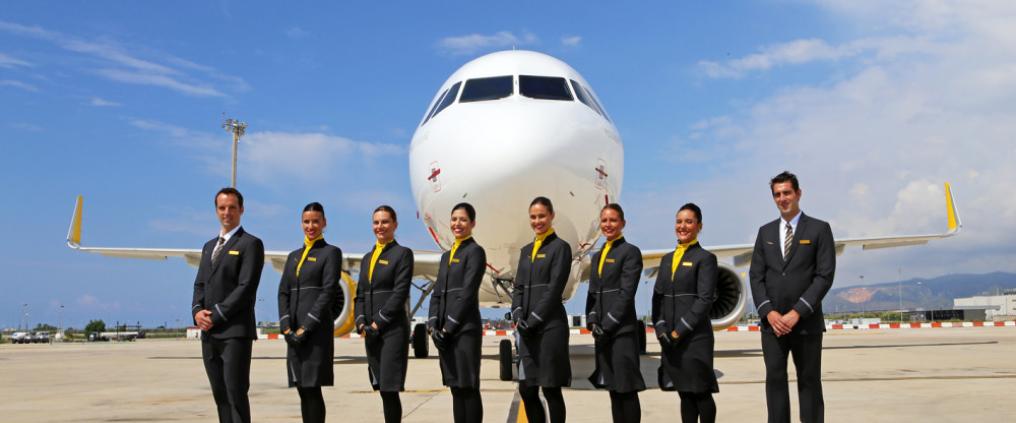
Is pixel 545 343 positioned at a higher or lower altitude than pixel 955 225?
lower

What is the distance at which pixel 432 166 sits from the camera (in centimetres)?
935

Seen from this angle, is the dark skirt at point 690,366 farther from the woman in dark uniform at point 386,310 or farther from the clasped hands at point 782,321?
the woman in dark uniform at point 386,310

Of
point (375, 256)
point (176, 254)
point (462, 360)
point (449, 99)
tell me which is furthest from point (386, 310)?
point (176, 254)

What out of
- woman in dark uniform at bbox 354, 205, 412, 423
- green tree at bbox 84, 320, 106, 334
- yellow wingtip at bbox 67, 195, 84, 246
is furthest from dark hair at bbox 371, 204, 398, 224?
green tree at bbox 84, 320, 106, 334

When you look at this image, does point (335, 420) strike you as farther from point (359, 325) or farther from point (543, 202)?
point (543, 202)

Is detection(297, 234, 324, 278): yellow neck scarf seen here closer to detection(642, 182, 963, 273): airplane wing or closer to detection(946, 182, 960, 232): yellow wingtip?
detection(642, 182, 963, 273): airplane wing

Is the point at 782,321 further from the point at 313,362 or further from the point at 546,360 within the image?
the point at 313,362

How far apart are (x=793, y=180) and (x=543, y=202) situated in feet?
5.20

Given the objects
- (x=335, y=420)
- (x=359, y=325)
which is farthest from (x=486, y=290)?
(x=359, y=325)

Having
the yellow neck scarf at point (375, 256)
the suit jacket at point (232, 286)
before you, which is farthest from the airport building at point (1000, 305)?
the suit jacket at point (232, 286)

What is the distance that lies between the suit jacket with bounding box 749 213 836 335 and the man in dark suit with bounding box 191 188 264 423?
3.15m

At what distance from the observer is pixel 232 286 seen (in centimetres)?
530

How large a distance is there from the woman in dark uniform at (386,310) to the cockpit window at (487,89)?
4281 mm

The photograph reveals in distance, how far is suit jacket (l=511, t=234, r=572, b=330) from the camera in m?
5.34
